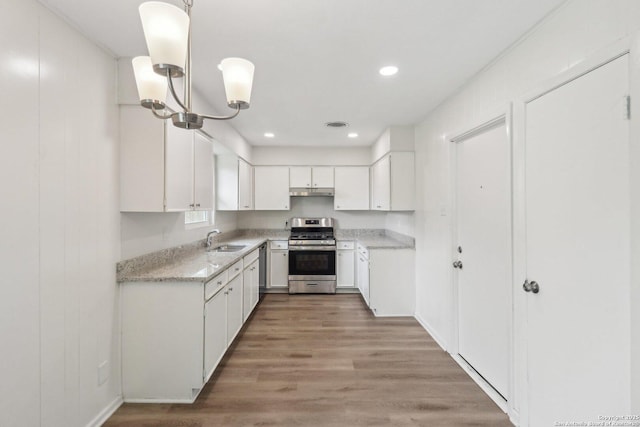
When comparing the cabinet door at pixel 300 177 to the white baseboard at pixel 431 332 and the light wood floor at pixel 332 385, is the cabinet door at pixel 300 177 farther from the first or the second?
the white baseboard at pixel 431 332

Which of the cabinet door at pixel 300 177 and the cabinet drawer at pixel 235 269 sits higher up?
the cabinet door at pixel 300 177

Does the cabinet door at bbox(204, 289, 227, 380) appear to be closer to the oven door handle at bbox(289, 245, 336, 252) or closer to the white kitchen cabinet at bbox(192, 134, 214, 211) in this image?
the white kitchen cabinet at bbox(192, 134, 214, 211)

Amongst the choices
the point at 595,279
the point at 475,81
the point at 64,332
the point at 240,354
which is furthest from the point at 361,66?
the point at 240,354

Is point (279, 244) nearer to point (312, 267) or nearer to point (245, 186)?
point (312, 267)

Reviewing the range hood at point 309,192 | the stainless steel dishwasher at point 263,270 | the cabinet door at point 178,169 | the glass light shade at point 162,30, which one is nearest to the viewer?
the glass light shade at point 162,30

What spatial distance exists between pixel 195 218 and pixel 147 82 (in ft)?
8.09

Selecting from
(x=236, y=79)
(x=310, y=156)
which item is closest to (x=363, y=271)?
(x=310, y=156)

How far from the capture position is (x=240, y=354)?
107 inches

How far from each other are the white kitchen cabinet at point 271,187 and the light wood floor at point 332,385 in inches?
85.2

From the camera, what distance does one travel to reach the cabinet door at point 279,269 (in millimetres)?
4703

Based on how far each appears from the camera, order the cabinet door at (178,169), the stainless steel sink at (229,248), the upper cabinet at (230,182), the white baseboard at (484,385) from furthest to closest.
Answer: the upper cabinet at (230,182)
the stainless steel sink at (229,248)
the cabinet door at (178,169)
the white baseboard at (484,385)

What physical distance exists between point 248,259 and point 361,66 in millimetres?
2443

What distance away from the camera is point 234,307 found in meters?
2.85

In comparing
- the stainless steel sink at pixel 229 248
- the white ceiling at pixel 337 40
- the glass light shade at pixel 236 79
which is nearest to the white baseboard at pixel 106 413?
the stainless steel sink at pixel 229 248
